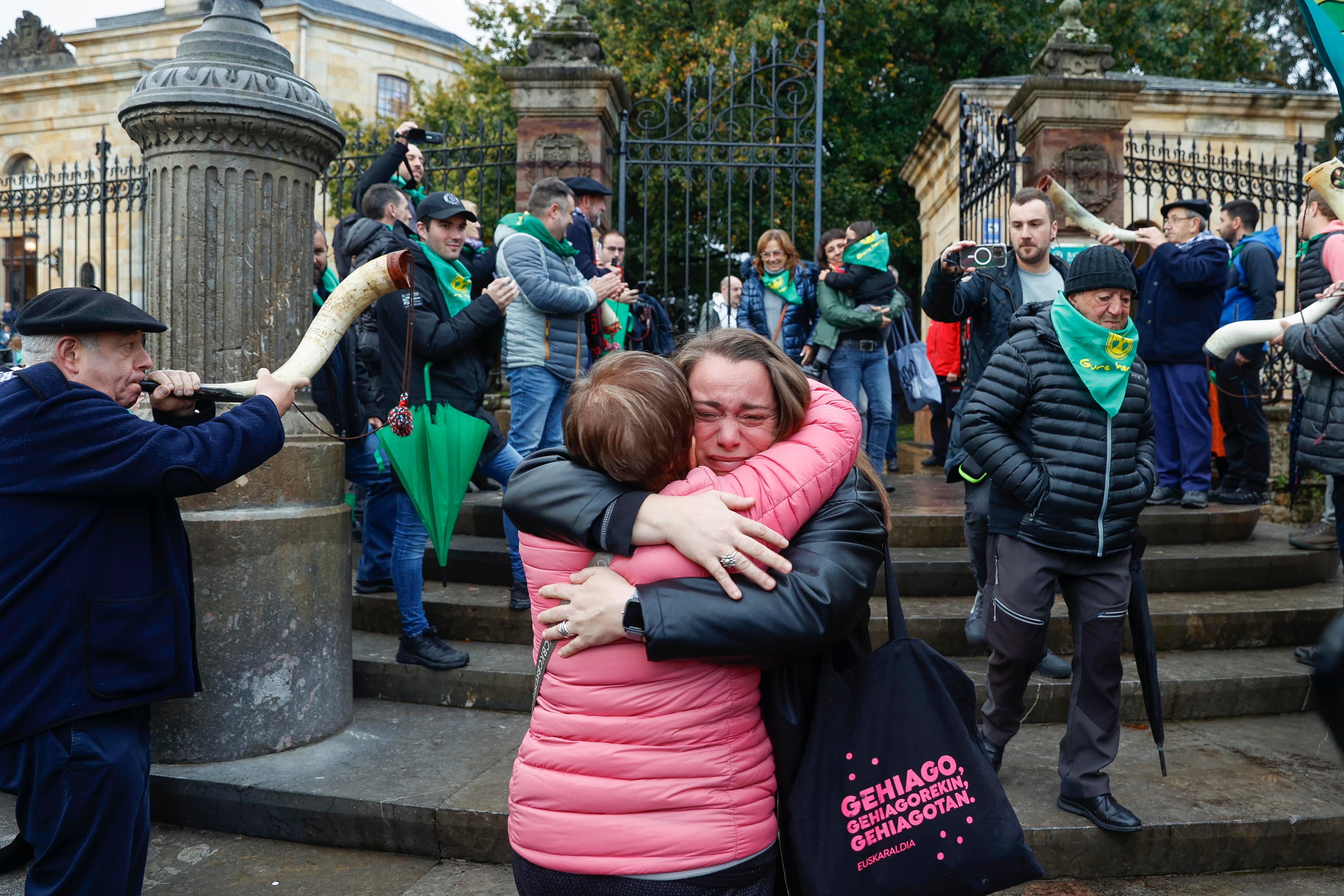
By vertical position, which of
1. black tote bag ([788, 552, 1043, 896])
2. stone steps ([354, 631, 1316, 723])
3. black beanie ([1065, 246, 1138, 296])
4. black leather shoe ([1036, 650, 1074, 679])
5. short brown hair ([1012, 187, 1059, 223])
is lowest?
stone steps ([354, 631, 1316, 723])

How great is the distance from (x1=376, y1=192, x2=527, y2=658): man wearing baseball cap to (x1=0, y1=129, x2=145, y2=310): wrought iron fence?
6.30 meters

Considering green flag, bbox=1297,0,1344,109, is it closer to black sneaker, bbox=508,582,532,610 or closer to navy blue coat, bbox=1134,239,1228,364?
black sneaker, bbox=508,582,532,610

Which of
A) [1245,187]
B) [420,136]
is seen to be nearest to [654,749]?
[420,136]

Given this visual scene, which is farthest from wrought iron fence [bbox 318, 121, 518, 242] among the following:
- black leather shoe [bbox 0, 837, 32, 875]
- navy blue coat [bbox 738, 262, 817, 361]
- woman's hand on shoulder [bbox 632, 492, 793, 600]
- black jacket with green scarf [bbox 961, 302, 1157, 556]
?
woman's hand on shoulder [bbox 632, 492, 793, 600]

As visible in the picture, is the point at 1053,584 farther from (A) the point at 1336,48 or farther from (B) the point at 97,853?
(B) the point at 97,853

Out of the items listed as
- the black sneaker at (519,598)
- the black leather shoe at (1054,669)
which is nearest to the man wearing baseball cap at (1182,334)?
the black leather shoe at (1054,669)

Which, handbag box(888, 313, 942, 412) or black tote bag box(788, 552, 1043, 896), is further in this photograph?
handbag box(888, 313, 942, 412)

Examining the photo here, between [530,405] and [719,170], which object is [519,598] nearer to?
[530,405]

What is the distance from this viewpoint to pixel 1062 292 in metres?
3.62

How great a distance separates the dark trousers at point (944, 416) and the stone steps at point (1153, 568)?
3.22 m

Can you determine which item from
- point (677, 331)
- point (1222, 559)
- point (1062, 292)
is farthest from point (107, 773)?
point (677, 331)

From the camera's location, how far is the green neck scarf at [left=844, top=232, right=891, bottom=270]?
7.05m

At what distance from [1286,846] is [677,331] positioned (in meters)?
9.92

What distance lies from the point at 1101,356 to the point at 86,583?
10.5 feet
